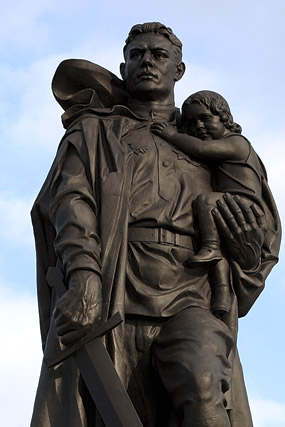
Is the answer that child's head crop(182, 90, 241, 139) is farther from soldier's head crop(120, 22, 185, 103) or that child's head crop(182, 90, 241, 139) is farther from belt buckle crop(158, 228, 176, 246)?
belt buckle crop(158, 228, 176, 246)

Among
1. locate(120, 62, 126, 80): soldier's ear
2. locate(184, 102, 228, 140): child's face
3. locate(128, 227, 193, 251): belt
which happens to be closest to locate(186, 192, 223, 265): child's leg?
locate(128, 227, 193, 251): belt

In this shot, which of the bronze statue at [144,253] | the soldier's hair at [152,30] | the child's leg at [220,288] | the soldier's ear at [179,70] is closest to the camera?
the bronze statue at [144,253]

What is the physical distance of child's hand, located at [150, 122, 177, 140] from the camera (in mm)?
10095

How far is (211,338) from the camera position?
29.4 ft

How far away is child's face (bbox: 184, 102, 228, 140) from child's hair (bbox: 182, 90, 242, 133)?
0.03m

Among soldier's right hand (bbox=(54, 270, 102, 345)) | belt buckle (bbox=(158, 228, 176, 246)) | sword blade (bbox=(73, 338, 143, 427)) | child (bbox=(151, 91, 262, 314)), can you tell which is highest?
child (bbox=(151, 91, 262, 314))

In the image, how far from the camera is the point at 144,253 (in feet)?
30.9

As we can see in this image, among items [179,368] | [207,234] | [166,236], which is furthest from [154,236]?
[179,368]

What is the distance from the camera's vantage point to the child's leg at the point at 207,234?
31.0 feet

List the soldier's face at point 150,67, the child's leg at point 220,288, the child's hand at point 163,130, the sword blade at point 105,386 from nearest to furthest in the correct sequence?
1. the sword blade at point 105,386
2. the child's leg at point 220,288
3. the child's hand at point 163,130
4. the soldier's face at point 150,67

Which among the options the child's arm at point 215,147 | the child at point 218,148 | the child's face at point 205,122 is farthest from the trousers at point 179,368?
the child's face at point 205,122

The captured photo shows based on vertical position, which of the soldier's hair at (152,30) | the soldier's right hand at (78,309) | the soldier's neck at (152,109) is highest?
the soldier's hair at (152,30)

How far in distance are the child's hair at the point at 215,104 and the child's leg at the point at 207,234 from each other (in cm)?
67

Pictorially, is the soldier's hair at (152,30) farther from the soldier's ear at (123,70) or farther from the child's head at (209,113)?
the child's head at (209,113)
